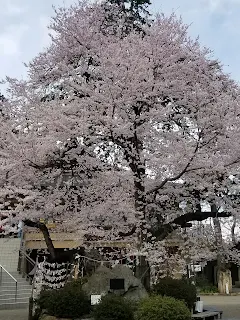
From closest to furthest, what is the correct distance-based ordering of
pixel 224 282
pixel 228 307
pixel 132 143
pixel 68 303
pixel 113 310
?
pixel 113 310
pixel 68 303
pixel 132 143
pixel 228 307
pixel 224 282

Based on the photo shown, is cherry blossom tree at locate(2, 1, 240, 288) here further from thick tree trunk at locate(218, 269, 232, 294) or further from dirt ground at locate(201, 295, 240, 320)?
thick tree trunk at locate(218, 269, 232, 294)

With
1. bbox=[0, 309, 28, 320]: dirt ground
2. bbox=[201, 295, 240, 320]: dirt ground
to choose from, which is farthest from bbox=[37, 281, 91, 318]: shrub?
bbox=[201, 295, 240, 320]: dirt ground

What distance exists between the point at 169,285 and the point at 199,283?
1604 cm

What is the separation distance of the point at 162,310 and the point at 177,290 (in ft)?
9.47

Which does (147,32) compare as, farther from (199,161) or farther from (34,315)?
(34,315)

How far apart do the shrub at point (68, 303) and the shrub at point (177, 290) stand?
6.89 feet

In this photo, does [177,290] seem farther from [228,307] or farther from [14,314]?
[228,307]

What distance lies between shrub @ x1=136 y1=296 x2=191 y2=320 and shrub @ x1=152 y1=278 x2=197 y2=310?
7.42 feet

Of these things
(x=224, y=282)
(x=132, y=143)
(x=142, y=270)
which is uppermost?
(x=132, y=143)

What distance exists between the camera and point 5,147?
498 inches

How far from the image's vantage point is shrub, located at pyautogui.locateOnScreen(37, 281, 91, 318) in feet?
37.1

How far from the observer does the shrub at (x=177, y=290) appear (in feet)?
40.6

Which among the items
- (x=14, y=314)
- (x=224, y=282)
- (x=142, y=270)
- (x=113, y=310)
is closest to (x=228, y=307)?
(x=142, y=270)

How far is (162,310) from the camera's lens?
967cm
